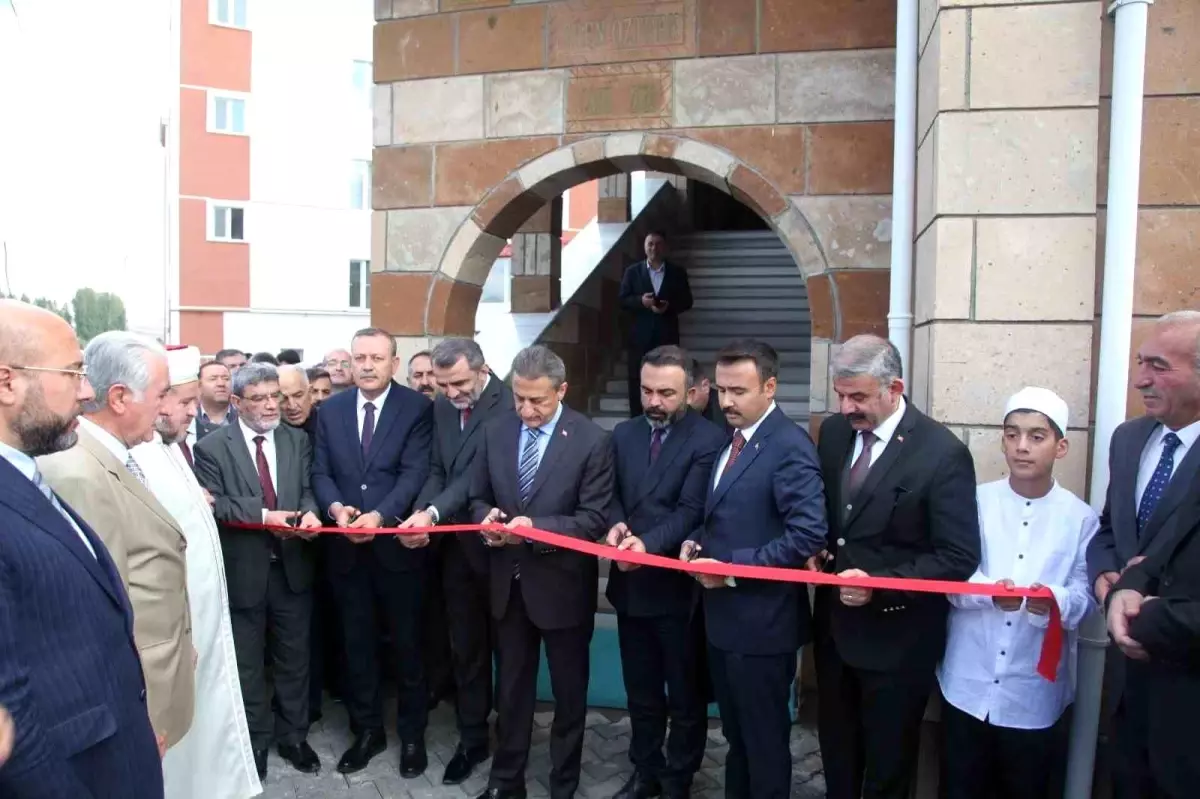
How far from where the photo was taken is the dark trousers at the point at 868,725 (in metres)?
3.20

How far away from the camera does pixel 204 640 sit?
330cm

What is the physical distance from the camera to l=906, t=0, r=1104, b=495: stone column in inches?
136

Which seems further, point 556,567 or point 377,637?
point 377,637

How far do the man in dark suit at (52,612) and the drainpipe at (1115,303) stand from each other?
312cm

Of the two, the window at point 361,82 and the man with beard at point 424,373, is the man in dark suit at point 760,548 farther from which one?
the window at point 361,82

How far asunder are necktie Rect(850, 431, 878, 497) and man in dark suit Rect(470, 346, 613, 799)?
1.04 metres

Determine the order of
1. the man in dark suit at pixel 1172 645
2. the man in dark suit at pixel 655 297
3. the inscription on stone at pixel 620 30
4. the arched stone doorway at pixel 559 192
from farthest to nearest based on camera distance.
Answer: the man in dark suit at pixel 655 297, the inscription on stone at pixel 620 30, the arched stone doorway at pixel 559 192, the man in dark suit at pixel 1172 645

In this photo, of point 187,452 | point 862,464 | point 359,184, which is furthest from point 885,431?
point 359,184

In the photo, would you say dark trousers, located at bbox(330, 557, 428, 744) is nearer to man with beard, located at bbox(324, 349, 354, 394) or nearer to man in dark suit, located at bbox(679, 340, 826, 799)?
man in dark suit, located at bbox(679, 340, 826, 799)

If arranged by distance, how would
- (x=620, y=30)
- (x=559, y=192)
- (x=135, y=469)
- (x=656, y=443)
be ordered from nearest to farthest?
(x=135, y=469) < (x=656, y=443) < (x=620, y=30) < (x=559, y=192)

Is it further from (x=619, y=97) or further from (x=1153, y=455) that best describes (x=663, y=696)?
(x=619, y=97)

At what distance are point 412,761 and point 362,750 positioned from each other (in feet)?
0.91

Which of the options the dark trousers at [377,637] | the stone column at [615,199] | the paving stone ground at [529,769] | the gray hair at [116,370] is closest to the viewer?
the gray hair at [116,370]

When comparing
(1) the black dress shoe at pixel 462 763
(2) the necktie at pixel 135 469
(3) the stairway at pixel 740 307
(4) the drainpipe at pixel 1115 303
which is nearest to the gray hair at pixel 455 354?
(2) the necktie at pixel 135 469
